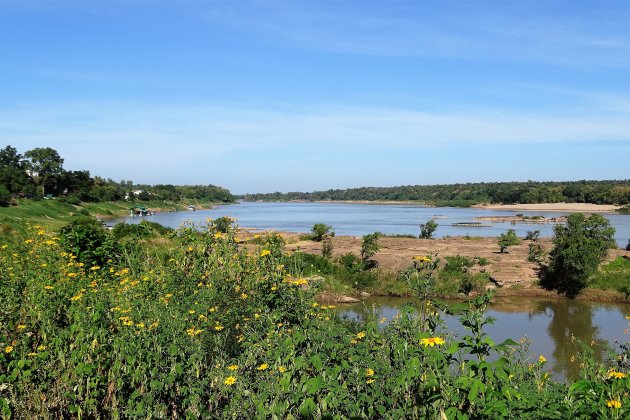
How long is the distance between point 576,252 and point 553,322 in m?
5.40

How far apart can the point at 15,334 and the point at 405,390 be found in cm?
438

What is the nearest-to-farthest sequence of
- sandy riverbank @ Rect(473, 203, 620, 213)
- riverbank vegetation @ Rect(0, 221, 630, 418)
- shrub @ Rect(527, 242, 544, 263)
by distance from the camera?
1. riverbank vegetation @ Rect(0, 221, 630, 418)
2. shrub @ Rect(527, 242, 544, 263)
3. sandy riverbank @ Rect(473, 203, 620, 213)

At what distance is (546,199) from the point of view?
13212 cm

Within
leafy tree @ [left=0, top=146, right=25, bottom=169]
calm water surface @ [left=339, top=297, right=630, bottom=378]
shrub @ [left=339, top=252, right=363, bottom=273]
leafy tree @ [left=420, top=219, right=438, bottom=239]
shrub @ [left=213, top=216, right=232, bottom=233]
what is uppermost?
leafy tree @ [left=0, top=146, right=25, bottom=169]

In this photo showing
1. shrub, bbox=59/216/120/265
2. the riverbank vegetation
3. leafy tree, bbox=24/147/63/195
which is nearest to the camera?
the riverbank vegetation

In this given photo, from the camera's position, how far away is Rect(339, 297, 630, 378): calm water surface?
1640 cm

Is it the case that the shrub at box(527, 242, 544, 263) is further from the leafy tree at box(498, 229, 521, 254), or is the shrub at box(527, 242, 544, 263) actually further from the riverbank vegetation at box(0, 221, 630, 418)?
the riverbank vegetation at box(0, 221, 630, 418)

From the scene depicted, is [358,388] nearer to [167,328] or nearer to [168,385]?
[168,385]

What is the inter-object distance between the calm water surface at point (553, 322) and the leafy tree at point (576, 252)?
122 centimetres

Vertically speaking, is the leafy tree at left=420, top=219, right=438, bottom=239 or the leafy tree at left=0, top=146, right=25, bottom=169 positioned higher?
the leafy tree at left=0, top=146, right=25, bottom=169

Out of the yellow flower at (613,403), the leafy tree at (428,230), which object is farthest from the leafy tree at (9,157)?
the yellow flower at (613,403)

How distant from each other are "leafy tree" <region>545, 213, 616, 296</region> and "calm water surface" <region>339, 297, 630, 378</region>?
1.22 m

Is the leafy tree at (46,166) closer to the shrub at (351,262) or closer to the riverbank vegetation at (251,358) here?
the shrub at (351,262)

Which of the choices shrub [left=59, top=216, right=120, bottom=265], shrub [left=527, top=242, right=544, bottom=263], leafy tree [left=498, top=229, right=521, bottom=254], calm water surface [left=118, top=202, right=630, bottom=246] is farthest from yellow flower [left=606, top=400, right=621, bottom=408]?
leafy tree [left=498, top=229, right=521, bottom=254]
